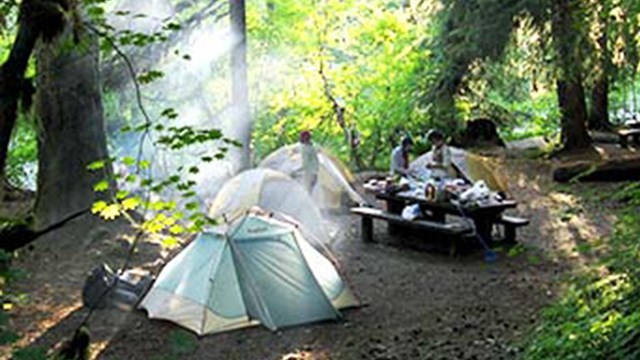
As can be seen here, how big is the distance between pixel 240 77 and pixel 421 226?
772 cm

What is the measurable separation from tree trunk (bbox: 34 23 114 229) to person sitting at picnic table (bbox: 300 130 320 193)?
336cm

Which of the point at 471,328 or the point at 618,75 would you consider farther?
the point at 618,75

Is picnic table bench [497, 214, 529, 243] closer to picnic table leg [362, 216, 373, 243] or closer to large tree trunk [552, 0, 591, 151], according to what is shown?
picnic table leg [362, 216, 373, 243]

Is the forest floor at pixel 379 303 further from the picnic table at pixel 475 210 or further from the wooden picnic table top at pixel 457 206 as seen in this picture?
the wooden picnic table top at pixel 457 206

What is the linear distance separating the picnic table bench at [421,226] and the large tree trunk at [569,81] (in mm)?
5648

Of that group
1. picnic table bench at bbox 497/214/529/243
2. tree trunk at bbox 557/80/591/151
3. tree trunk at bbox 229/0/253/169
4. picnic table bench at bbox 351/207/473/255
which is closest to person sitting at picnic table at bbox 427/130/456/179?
picnic table bench at bbox 351/207/473/255

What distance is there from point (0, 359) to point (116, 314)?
61.9 inches

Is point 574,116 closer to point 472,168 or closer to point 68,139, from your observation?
point 472,168

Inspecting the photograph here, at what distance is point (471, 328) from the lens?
7.89 meters

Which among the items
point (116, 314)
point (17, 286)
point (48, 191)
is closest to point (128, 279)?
point (116, 314)

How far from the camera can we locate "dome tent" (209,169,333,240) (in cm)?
1220

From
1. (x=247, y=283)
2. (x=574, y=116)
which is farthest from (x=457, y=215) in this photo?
(x=574, y=116)

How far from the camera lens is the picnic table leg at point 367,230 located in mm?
12125

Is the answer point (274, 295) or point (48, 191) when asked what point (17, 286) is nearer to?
point (48, 191)
